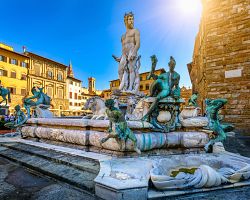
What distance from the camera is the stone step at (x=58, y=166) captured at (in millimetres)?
2402

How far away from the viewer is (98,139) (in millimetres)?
3453

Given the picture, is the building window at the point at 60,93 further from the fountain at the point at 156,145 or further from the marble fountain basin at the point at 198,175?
the marble fountain basin at the point at 198,175

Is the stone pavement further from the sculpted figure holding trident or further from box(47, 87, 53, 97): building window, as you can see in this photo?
box(47, 87, 53, 97): building window

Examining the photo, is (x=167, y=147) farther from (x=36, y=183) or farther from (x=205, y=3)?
(x=205, y=3)

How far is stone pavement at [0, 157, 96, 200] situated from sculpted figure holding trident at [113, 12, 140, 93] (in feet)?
13.3

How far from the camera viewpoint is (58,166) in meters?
3.01

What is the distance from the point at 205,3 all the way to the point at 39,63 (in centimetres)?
3593

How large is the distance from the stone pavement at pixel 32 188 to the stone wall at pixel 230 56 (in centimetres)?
800

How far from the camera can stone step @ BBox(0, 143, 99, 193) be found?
7.88 feet

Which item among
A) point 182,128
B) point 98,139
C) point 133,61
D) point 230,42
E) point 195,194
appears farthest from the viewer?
point 230,42

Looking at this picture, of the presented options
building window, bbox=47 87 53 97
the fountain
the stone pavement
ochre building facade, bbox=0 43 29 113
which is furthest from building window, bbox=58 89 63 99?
the stone pavement

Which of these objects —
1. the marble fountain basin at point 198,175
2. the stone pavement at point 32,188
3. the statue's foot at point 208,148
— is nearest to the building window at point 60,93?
the stone pavement at point 32,188

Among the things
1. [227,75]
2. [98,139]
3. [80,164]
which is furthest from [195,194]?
[227,75]

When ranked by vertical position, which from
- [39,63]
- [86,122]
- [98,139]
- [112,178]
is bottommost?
[112,178]
